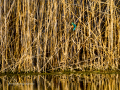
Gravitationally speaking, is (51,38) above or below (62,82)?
above

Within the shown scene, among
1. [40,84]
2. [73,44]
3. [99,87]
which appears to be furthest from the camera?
[73,44]

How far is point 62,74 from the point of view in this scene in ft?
12.4

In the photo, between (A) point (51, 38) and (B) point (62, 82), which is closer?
(B) point (62, 82)

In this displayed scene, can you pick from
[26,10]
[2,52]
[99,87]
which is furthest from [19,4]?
[99,87]

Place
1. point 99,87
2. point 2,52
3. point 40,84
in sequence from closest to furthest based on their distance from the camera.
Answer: point 99,87
point 40,84
point 2,52

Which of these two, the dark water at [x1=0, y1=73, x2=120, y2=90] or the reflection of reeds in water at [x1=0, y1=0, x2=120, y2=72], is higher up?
the reflection of reeds in water at [x1=0, y1=0, x2=120, y2=72]

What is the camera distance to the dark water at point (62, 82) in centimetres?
293

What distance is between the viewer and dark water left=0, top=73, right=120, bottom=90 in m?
2.93

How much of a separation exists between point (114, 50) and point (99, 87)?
1.07 metres

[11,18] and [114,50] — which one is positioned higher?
[11,18]

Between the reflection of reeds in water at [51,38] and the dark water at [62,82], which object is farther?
the reflection of reeds in water at [51,38]

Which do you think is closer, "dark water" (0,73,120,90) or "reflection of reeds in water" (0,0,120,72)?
"dark water" (0,73,120,90)

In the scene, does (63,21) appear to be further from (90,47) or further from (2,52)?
(2,52)

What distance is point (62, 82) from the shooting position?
127 inches
